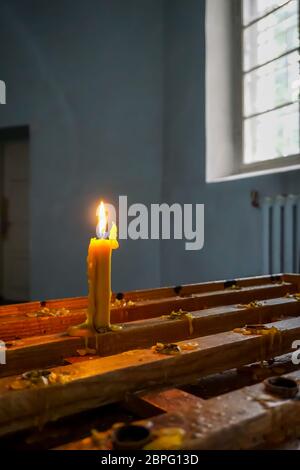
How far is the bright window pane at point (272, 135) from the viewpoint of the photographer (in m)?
3.16

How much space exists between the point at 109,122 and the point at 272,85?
1.71 metres

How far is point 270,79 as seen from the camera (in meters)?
3.41

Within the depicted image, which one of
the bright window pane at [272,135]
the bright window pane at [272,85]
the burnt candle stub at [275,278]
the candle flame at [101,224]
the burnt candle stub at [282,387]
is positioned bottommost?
the burnt candle stub at [282,387]

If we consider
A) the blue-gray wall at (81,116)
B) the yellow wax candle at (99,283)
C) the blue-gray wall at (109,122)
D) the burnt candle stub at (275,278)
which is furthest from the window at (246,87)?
the yellow wax candle at (99,283)

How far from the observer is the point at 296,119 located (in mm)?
3150

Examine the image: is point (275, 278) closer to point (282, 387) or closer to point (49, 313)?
point (49, 313)

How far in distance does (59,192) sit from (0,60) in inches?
67.2

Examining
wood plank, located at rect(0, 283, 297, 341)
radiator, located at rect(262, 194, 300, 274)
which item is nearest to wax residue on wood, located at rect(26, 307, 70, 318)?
wood plank, located at rect(0, 283, 297, 341)

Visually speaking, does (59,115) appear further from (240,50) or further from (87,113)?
(240,50)

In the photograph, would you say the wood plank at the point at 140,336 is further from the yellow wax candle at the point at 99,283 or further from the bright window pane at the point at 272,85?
the bright window pane at the point at 272,85

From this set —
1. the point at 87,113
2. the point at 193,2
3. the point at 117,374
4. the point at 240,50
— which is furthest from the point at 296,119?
the point at 117,374

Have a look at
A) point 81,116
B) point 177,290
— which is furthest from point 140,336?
point 81,116

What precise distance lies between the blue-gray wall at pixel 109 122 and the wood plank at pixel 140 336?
2.37 metres

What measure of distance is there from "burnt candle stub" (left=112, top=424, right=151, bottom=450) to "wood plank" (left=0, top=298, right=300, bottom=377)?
0.35m
